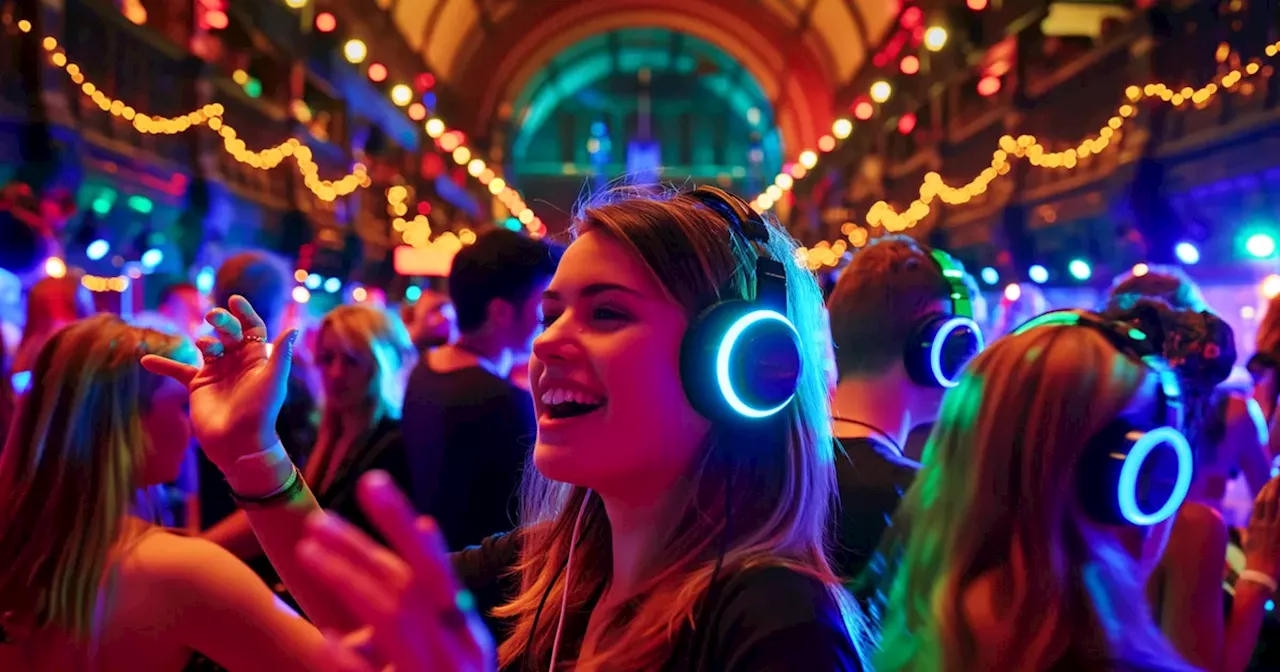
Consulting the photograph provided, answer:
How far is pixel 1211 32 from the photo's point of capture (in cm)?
897

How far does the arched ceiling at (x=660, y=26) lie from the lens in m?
29.0

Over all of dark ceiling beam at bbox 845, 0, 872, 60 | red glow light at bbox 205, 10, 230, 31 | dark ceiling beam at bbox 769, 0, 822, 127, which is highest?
dark ceiling beam at bbox 769, 0, 822, 127

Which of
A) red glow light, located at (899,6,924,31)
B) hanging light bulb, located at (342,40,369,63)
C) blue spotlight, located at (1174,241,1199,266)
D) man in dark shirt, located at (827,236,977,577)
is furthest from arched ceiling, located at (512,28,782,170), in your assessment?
man in dark shirt, located at (827,236,977,577)

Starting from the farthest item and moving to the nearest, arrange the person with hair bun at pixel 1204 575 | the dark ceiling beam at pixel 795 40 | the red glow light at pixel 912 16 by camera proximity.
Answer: the dark ceiling beam at pixel 795 40 → the red glow light at pixel 912 16 → the person with hair bun at pixel 1204 575

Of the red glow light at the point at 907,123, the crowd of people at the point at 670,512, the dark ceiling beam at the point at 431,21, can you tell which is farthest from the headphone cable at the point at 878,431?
the dark ceiling beam at the point at 431,21

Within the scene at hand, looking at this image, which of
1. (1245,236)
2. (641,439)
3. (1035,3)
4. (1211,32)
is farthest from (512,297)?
(1035,3)

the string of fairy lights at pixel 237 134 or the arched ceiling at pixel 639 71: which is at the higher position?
the arched ceiling at pixel 639 71

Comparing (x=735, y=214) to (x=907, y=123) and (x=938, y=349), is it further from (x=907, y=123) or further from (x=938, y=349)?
(x=907, y=123)

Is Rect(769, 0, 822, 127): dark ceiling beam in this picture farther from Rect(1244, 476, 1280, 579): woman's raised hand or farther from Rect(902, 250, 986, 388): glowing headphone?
Rect(1244, 476, 1280, 579): woman's raised hand

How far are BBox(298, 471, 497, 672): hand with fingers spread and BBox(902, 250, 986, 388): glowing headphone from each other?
195cm

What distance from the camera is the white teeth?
4.48ft

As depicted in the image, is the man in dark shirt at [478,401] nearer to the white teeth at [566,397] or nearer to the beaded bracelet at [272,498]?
the beaded bracelet at [272,498]

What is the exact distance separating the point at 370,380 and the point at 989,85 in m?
13.0

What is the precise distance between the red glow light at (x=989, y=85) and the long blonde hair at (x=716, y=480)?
14.0 m
